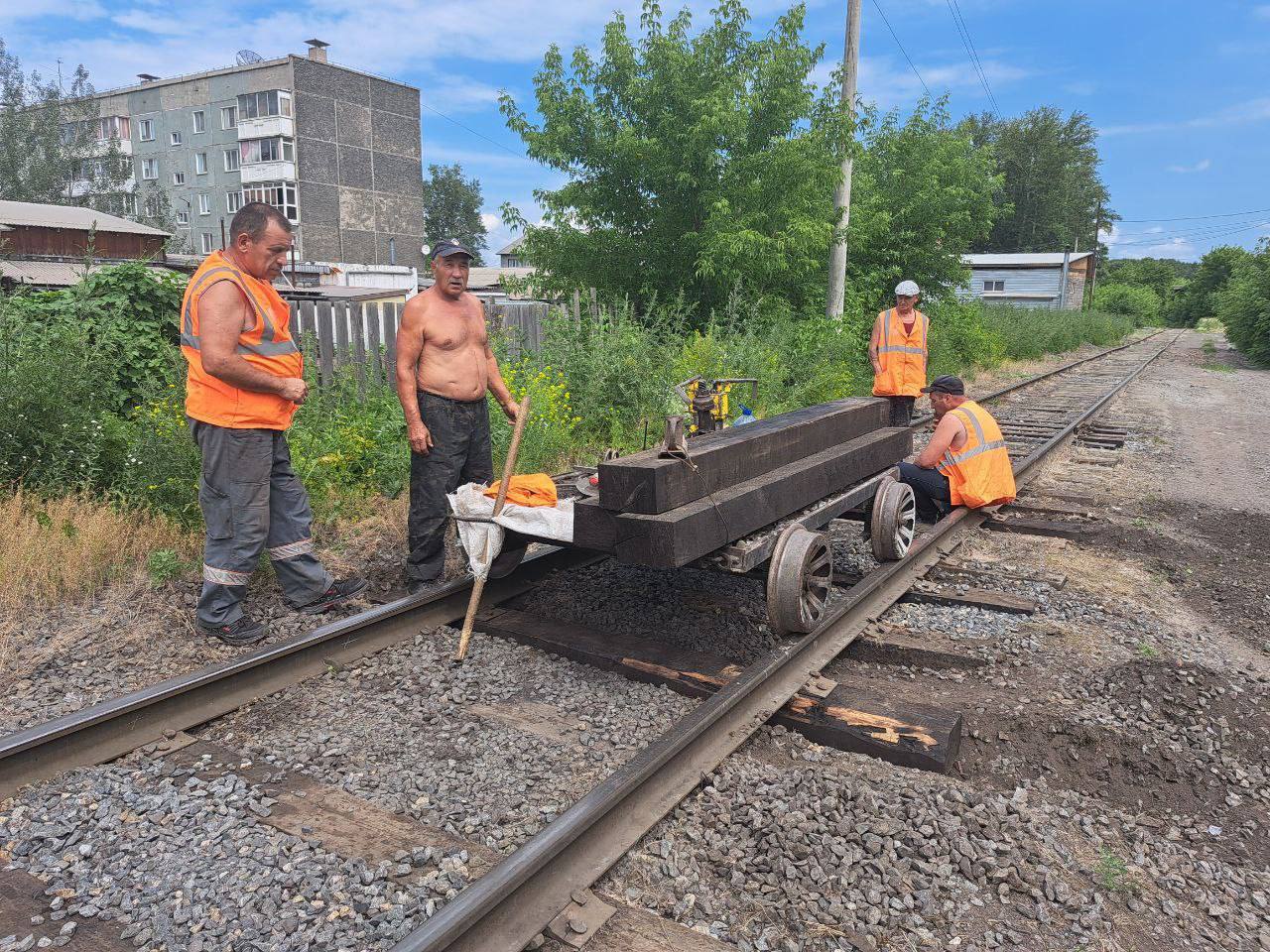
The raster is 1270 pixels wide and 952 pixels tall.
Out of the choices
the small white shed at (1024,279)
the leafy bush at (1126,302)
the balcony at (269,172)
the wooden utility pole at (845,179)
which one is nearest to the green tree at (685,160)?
the wooden utility pole at (845,179)

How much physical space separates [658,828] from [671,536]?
1.17 metres

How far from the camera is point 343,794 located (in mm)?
3123

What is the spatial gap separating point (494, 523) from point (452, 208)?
92.6 m

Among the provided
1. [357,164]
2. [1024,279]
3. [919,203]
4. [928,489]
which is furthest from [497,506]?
[1024,279]

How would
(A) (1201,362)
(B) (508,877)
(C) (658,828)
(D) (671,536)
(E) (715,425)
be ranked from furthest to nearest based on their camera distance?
(A) (1201,362)
(E) (715,425)
(D) (671,536)
(C) (658,828)
(B) (508,877)

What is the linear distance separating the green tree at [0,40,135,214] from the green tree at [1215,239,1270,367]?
6216 cm

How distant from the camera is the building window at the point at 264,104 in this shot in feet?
183

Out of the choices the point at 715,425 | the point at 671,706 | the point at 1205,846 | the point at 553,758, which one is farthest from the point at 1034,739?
the point at 715,425

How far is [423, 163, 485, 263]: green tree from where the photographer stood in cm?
8950

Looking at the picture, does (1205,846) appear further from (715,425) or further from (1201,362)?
(1201,362)

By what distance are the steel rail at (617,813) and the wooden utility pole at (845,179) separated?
10.6 meters

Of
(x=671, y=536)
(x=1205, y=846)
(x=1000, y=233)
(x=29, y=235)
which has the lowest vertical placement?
(x=1205, y=846)

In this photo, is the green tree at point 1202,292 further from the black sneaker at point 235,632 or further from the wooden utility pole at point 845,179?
the black sneaker at point 235,632

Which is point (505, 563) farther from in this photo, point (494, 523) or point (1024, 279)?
point (1024, 279)
